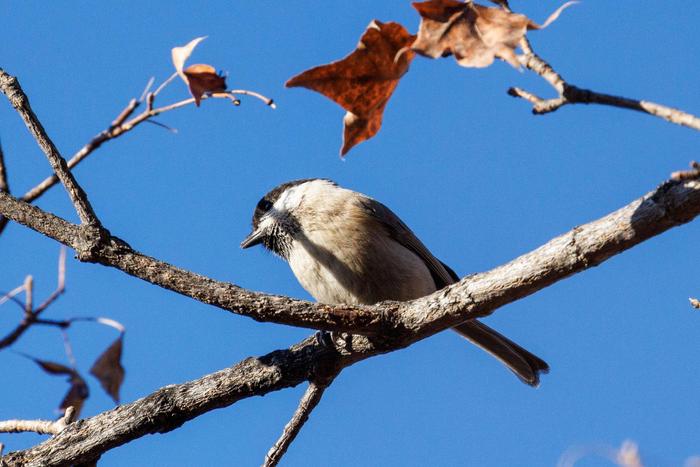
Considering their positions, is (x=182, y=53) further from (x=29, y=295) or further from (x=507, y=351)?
(x=507, y=351)

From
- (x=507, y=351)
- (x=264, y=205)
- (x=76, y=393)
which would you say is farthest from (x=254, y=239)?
(x=76, y=393)

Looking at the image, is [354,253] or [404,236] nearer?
[354,253]

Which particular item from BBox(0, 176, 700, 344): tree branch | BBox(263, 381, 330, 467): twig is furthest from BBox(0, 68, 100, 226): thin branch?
BBox(263, 381, 330, 467): twig

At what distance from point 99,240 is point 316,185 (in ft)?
8.37

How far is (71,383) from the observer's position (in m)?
2.95

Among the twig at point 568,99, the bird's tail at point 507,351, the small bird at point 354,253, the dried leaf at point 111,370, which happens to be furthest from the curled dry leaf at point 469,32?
the bird's tail at point 507,351

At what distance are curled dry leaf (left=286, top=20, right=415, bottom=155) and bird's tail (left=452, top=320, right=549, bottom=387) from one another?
2.83 metres

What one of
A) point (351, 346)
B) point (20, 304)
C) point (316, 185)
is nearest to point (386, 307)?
point (351, 346)

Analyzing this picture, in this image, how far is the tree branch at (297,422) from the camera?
3.26 metres

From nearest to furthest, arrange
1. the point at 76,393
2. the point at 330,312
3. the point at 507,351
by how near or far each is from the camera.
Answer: the point at 330,312 → the point at 76,393 → the point at 507,351

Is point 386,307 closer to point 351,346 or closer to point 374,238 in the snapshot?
point 351,346

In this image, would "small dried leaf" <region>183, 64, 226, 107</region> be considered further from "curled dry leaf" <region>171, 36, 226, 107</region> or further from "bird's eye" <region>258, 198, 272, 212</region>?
"bird's eye" <region>258, 198, 272, 212</region>

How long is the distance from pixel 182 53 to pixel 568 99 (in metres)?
1.48

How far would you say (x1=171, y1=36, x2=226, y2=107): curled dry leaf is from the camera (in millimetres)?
2711
